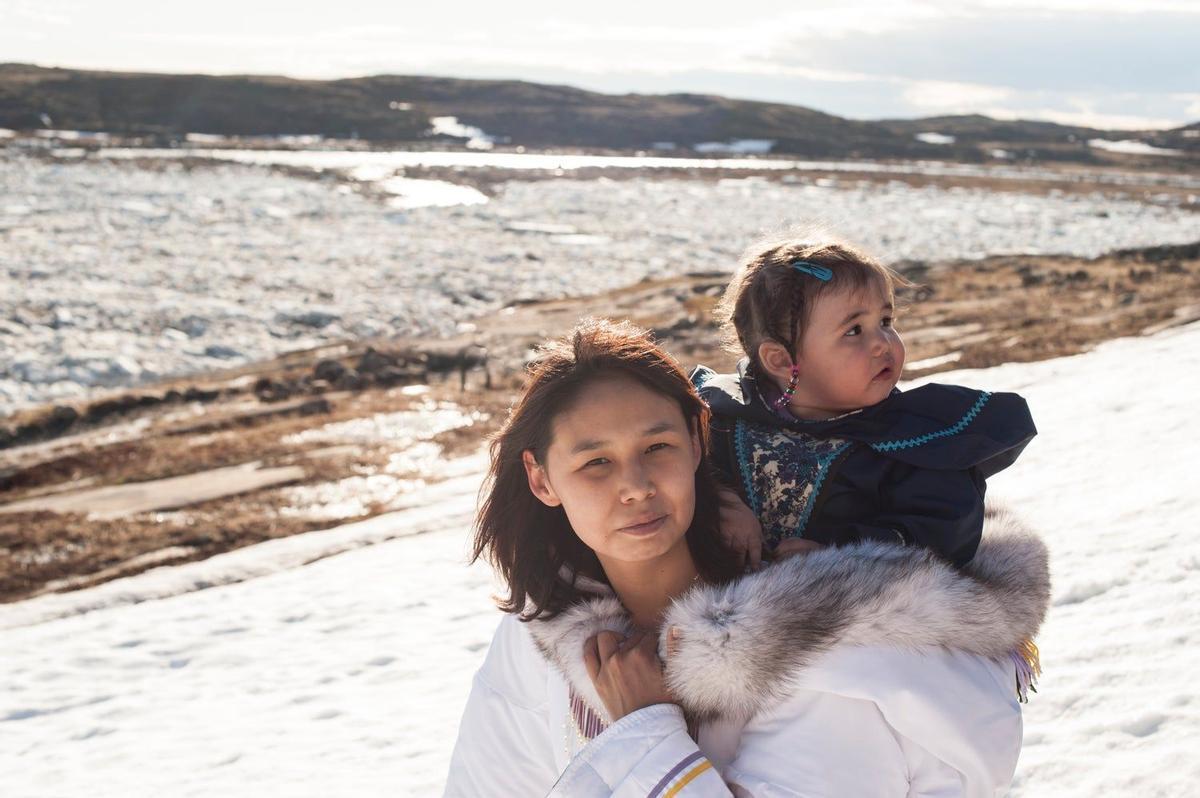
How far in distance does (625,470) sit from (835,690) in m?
0.50

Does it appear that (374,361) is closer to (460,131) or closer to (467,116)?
(460,131)

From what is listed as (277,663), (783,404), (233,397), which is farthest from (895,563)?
(233,397)

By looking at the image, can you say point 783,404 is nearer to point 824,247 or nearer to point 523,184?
point 824,247

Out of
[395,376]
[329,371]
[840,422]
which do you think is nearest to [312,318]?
[329,371]

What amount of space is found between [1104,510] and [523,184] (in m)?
34.3

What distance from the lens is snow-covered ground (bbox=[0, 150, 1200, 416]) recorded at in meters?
15.0

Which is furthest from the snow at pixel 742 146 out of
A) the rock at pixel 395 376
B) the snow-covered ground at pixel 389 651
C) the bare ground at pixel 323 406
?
the snow-covered ground at pixel 389 651

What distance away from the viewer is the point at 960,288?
53.3 feet

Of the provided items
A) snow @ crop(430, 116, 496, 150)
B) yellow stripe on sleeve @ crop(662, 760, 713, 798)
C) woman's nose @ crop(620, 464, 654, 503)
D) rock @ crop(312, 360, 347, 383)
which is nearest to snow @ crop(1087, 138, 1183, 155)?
snow @ crop(430, 116, 496, 150)

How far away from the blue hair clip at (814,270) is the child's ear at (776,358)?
175 mm

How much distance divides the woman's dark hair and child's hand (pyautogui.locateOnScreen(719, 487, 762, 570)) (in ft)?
0.05

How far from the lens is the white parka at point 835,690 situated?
155 cm

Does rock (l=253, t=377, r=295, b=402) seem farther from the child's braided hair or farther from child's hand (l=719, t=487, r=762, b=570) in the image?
child's hand (l=719, t=487, r=762, b=570)

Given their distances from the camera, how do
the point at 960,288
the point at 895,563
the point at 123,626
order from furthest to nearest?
the point at 960,288, the point at 123,626, the point at 895,563
